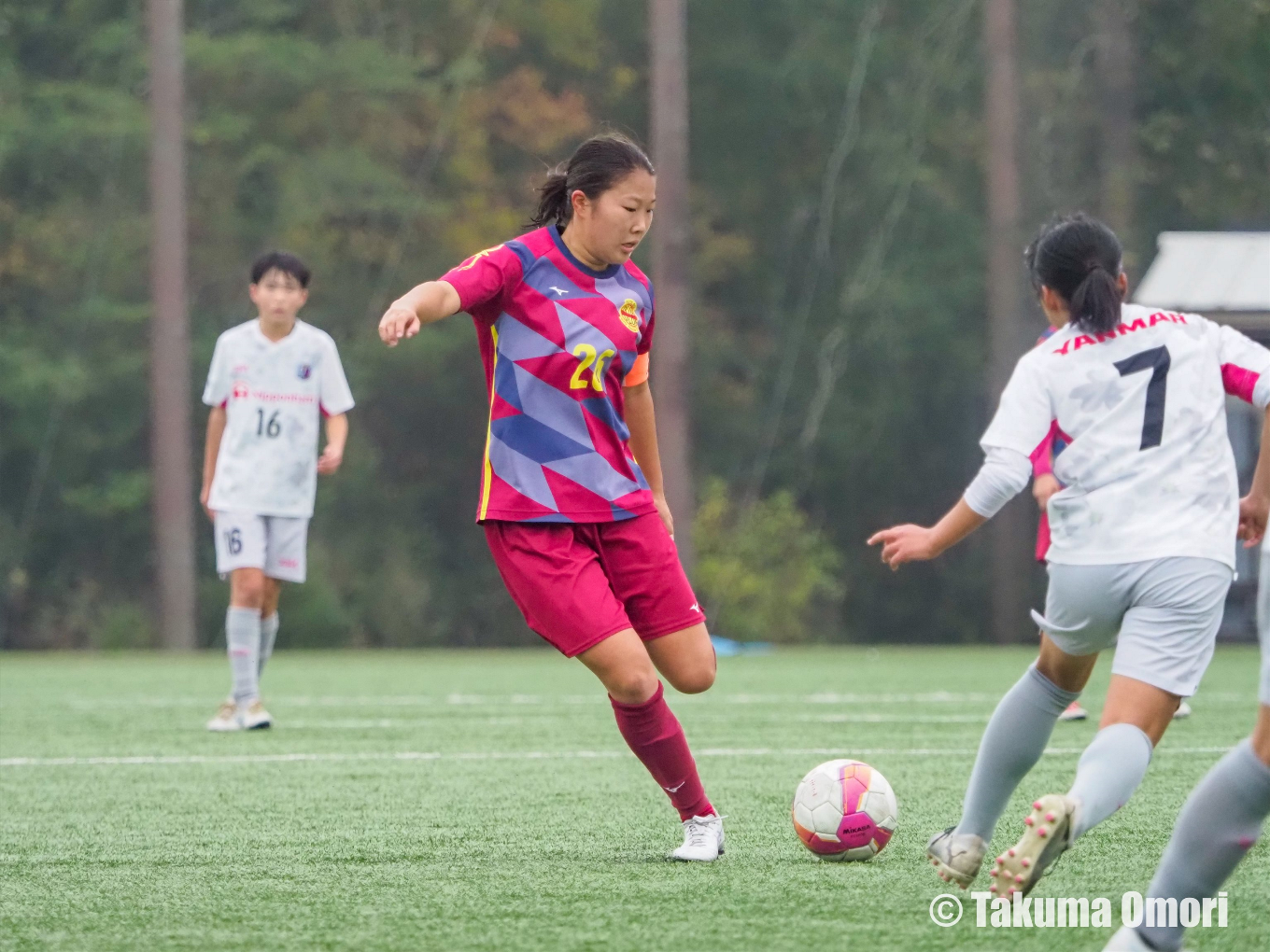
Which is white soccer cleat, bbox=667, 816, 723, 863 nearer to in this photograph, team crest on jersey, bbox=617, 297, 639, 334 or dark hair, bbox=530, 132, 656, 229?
team crest on jersey, bbox=617, 297, 639, 334

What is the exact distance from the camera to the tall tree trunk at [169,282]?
17.8 meters

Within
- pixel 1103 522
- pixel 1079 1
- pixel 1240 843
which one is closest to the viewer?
pixel 1240 843

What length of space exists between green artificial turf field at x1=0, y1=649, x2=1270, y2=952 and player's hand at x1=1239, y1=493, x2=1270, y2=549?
727mm

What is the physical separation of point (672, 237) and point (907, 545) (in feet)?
49.0

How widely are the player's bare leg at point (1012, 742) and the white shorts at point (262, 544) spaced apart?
479cm

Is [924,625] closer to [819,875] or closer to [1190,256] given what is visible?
[1190,256]

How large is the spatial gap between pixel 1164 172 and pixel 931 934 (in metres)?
20.3

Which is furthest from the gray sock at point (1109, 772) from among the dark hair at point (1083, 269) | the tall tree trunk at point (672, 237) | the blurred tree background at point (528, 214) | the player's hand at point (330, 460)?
the blurred tree background at point (528, 214)

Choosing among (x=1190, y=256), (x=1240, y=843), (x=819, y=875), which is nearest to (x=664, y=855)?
(x=819, y=875)

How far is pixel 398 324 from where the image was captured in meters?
3.91

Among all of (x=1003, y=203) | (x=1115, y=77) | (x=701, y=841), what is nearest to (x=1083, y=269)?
(x=701, y=841)

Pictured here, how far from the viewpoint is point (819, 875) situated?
4133 mm

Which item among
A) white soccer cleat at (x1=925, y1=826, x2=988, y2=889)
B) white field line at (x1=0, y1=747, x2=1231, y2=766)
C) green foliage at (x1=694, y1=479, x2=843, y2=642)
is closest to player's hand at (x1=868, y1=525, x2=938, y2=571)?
white soccer cleat at (x1=925, y1=826, x2=988, y2=889)

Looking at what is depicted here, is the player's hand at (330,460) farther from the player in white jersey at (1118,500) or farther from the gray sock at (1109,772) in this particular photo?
the gray sock at (1109,772)
